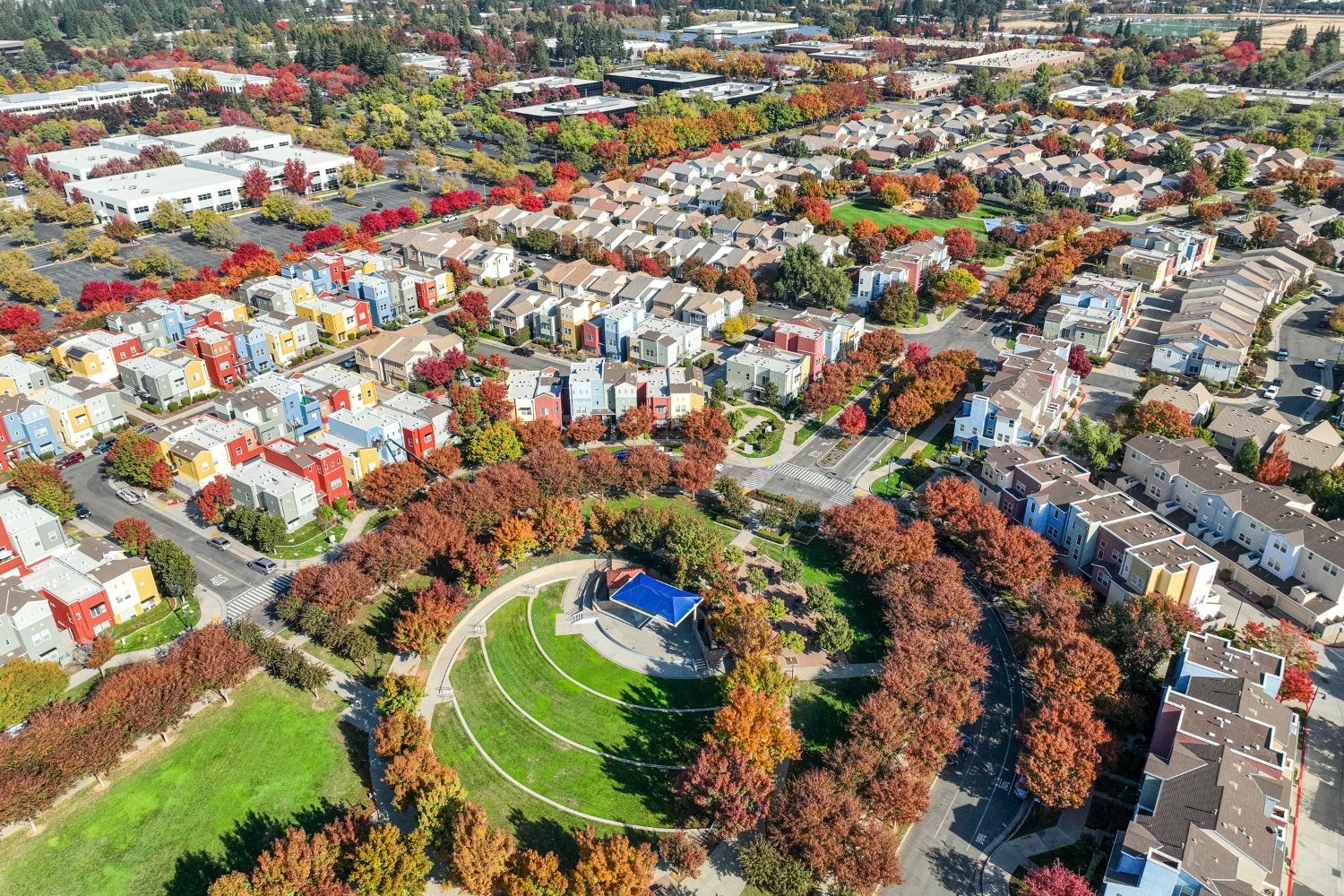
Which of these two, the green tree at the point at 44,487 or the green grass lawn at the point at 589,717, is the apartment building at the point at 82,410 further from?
the green grass lawn at the point at 589,717

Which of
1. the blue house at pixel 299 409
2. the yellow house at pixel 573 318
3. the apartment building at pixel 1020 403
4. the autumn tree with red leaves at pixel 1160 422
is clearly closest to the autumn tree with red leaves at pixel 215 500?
the blue house at pixel 299 409

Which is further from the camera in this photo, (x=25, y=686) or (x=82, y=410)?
(x=82, y=410)

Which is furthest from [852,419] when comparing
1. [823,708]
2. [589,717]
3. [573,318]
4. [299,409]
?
[299,409]

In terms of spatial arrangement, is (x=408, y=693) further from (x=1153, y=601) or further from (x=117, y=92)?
(x=117, y=92)

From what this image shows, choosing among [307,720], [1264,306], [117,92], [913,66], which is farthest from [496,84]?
[307,720]

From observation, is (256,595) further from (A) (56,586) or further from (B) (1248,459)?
(B) (1248,459)

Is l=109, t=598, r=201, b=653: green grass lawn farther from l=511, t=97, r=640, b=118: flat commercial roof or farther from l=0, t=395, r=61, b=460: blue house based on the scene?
l=511, t=97, r=640, b=118: flat commercial roof
